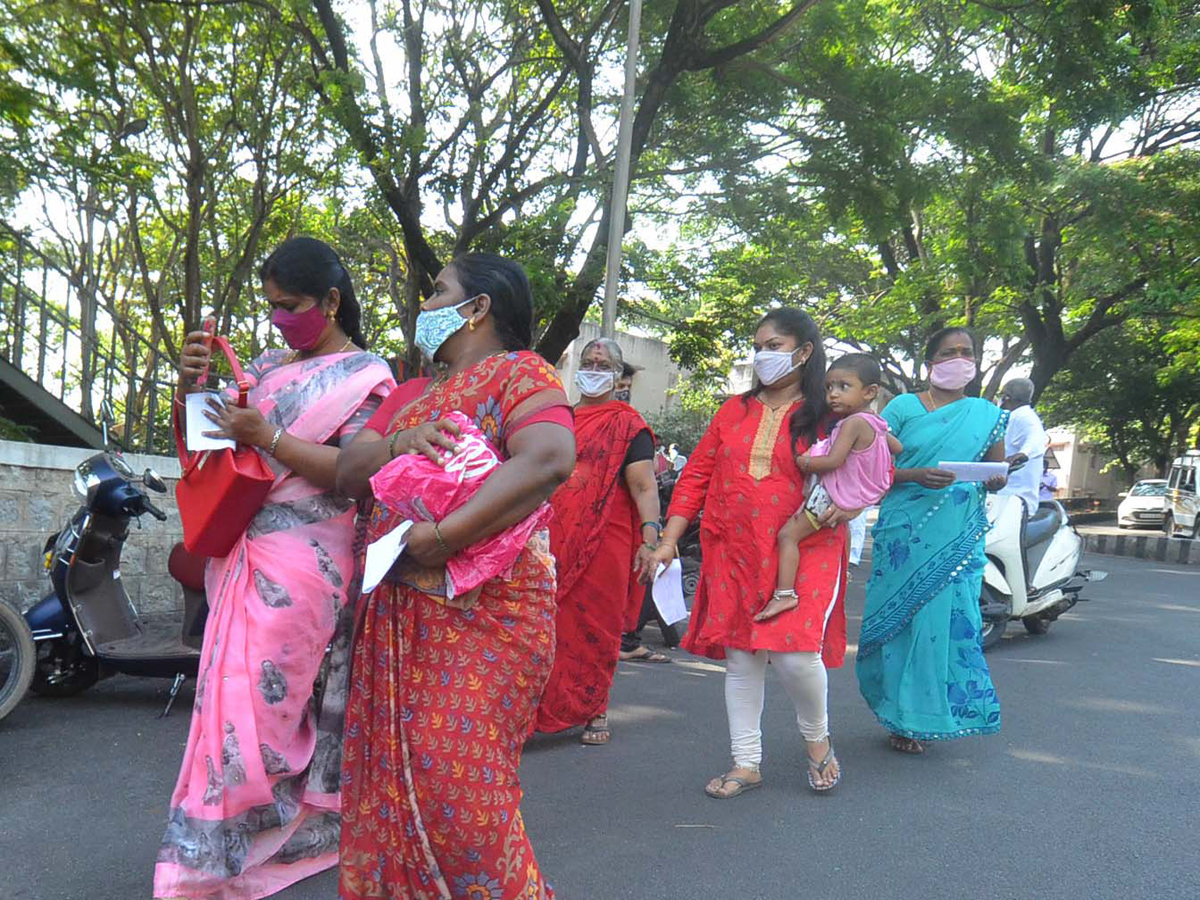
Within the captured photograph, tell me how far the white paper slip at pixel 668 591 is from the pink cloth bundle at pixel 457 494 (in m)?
1.74

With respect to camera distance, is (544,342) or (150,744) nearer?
(150,744)

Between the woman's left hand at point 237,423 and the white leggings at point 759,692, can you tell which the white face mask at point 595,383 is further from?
the woman's left hand at point 237,423

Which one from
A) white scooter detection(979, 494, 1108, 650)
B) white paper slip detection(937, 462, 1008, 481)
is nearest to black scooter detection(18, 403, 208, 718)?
white paper slip detection(937, 462, 1008, 481)

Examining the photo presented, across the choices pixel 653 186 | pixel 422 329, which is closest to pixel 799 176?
pixel 653 186

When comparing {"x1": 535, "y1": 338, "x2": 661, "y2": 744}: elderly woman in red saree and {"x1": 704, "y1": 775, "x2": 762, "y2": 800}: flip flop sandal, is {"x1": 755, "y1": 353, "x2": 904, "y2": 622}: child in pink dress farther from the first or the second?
{"x1": 535, "y1": 338, "x2": 661, "y2": 744}: elderly woman in red saree

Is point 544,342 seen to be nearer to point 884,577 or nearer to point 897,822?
point 884,577

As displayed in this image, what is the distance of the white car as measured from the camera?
26922 millimetres

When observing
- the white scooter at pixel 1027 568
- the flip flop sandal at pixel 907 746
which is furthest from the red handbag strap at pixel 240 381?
the white scooter at pixel 1027 568

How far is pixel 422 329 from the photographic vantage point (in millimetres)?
2408

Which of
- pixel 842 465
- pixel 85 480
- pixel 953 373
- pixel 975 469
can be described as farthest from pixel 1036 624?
pixel 85 480

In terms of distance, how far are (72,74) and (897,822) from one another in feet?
26.2

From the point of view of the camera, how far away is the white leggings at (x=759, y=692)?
3.76 meters

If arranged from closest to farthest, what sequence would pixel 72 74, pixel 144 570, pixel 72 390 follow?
1. pixel 144 570
2. pixel 72 390
3. pixel 72 74

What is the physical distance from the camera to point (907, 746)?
4590 mm
